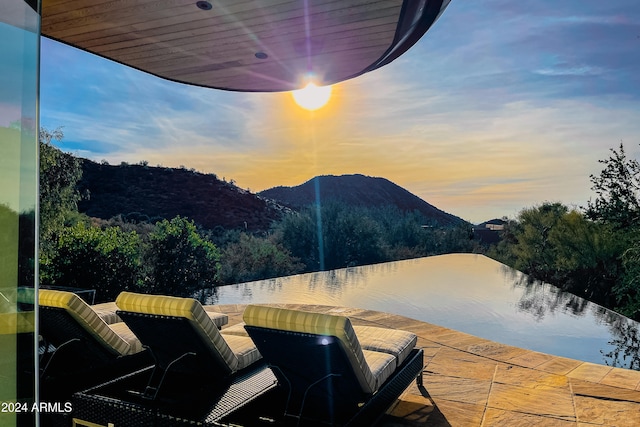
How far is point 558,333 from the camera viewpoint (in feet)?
19.9

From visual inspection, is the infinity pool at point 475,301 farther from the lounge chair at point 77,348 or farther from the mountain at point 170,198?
the mountain at point 170,198

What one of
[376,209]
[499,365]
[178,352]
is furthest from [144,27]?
[376,209]

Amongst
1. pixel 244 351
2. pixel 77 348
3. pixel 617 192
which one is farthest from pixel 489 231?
pixel 77 348

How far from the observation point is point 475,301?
7.86 metres

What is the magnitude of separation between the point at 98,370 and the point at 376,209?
42.2 feet

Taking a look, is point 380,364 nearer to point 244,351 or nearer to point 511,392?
point 244,351

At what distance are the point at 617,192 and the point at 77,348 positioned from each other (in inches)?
418

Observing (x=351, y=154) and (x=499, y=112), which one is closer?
(x=499, y=112)

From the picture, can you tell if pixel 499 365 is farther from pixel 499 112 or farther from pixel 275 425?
pixel 499 112

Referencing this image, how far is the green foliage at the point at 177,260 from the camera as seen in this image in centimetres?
875

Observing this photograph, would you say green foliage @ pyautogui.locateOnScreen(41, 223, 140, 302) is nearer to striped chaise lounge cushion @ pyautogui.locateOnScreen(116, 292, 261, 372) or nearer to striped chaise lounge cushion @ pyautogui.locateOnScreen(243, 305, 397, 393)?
striped chaise lounge cushion @ pyautogui.locateOnScreen(116, 292, 261, 372)

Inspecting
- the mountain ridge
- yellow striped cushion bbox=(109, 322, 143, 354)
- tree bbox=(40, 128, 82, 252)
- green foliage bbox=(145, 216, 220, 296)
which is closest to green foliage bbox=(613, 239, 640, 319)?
the mountain ridge

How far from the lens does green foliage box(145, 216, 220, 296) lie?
875 centimetres

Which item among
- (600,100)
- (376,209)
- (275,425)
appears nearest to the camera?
(275,425)
